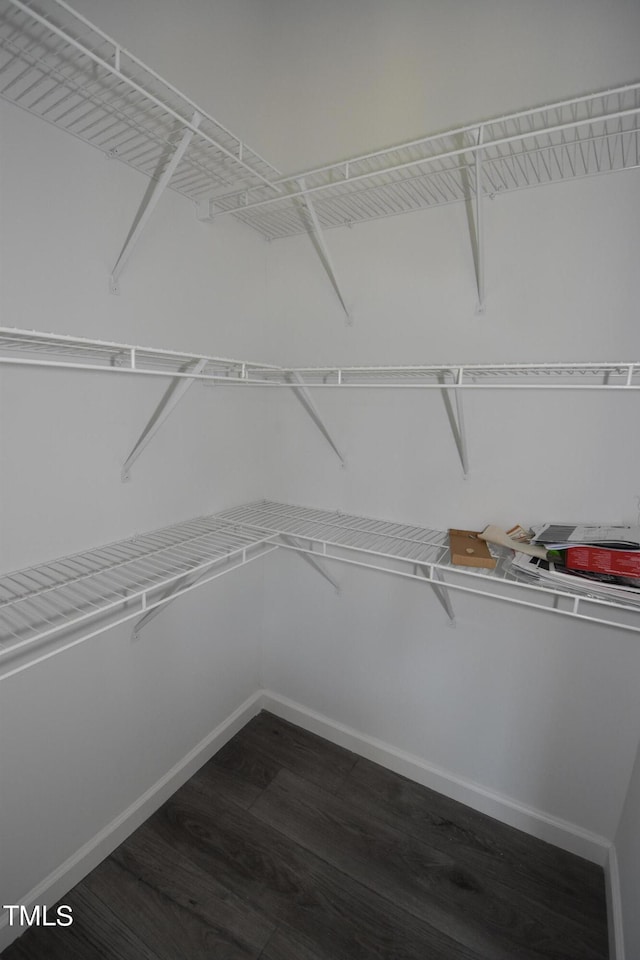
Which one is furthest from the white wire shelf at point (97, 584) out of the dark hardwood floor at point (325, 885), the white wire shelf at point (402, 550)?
the dark hardwood floor at point (325, 885)

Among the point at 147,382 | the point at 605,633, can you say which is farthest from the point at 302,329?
the point at 605,633

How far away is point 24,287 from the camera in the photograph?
3.65 ft

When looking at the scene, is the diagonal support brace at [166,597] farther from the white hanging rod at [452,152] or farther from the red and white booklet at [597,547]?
the white hanging rod at [452,152]

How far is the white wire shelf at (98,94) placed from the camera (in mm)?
909

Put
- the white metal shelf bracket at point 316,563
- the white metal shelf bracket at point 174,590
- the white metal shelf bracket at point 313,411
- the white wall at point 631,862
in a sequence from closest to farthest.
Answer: the white wall at point 631,862 < the white metal shelf bracket at point 174,590 < the white metal shelf bracket at point 313,411 < the white metal shelf bracket at point 316,563

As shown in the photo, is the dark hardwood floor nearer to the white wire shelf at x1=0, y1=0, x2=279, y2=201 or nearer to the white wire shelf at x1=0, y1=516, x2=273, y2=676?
the white wire shelf at x1=0, y1=516, x2=273, y2=676

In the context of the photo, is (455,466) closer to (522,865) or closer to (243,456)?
(243,456)

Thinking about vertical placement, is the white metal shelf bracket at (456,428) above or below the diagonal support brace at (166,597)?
above

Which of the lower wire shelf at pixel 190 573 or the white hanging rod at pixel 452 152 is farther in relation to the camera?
the lower wire shelf at pixel 190 573

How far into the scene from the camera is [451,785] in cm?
177

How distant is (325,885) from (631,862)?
92cm

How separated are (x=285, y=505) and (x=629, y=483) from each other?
1250 millimetres

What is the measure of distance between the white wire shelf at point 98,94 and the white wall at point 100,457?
0.05 meters

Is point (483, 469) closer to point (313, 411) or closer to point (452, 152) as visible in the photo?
point (313, 411)
